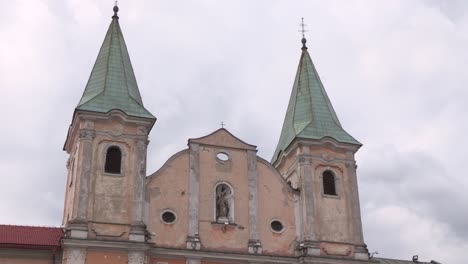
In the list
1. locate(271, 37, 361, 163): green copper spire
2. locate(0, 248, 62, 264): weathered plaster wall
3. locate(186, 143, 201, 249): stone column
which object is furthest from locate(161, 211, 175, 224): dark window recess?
locate(271, 37, 361, 163): green copper spire

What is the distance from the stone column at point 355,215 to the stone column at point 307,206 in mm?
2047

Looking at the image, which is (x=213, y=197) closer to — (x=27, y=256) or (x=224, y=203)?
(x=224, y=203)

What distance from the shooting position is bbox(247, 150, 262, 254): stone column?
30.9 metres

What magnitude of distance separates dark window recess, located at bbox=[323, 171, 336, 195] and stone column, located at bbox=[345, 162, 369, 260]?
0.83 m

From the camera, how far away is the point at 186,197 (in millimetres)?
31109

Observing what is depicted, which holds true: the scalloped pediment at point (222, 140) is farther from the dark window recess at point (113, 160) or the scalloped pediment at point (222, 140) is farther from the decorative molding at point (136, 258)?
the decorative molding at point (136, 258)

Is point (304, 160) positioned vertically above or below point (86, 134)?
below

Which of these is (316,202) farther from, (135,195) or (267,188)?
(135,195)

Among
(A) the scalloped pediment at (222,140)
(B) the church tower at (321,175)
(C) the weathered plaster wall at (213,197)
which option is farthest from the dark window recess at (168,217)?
(B) the church tower at (321,175)

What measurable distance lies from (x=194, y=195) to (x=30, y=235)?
7379 millimetres

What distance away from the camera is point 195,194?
31.2 meters

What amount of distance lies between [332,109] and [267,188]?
22.0 ft

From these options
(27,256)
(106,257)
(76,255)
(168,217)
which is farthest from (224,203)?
(27,256)

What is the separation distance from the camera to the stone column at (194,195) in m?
30.1
